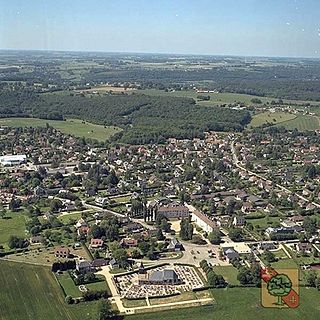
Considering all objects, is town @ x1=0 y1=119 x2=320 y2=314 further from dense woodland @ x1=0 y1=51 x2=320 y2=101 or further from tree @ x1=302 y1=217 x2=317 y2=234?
dense woodland @ x1=0 y1=51 x2=320 y2=101

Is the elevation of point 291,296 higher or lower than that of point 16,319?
higher

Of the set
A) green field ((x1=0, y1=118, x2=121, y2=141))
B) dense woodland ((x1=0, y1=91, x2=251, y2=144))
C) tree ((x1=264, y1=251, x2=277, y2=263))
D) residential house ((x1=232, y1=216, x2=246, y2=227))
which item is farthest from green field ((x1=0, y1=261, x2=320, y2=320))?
green field ((x1=0, y1=118, x2=121, y2=141))

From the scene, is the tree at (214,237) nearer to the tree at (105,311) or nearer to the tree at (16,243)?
the tree at (105,311)

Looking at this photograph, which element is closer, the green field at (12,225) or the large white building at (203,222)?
the green field at (12,225)

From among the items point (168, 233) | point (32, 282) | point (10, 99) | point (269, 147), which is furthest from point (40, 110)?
point (32, 282)

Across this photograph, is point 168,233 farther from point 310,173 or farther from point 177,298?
point 310,173

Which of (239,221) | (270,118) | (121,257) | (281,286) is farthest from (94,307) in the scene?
(270,118)

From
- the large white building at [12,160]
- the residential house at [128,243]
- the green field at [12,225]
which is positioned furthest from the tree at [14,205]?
the large white building at [12,160]
